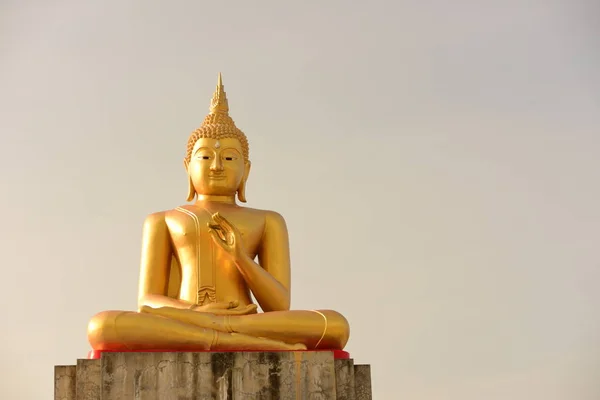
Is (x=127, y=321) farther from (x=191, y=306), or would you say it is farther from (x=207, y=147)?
(x=207, y=147)

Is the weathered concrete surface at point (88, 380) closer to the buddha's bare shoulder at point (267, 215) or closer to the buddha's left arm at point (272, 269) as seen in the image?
the buddha's left arm at point (272, 269)

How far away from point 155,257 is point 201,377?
7.01 ft

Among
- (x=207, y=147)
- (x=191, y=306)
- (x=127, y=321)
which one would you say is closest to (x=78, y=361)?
(x=127, y=321)

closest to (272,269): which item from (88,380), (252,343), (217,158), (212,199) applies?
(212,199)

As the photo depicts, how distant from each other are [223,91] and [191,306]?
8.85 ft

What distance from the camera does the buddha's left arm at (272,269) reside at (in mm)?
11805

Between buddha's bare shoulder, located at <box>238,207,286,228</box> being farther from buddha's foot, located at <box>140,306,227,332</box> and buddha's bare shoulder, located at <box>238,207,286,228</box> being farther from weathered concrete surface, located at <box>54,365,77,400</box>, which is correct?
weathered concrete surface, located at <box>54,365,77,400</box>

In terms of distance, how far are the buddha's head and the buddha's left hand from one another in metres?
0.94

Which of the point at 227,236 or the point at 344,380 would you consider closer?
the point at 344,380

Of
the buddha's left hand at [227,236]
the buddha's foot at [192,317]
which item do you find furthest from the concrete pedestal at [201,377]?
the buddha's left hand at [227,236]

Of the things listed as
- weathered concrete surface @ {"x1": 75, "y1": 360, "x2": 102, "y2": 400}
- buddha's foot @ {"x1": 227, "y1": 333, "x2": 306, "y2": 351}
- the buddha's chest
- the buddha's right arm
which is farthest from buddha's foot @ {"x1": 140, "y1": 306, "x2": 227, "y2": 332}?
the buddha's chest

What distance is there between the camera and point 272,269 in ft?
40.6

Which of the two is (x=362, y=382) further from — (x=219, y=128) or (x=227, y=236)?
(x=219, y=128)

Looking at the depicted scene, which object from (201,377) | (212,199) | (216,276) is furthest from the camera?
(212,199)
